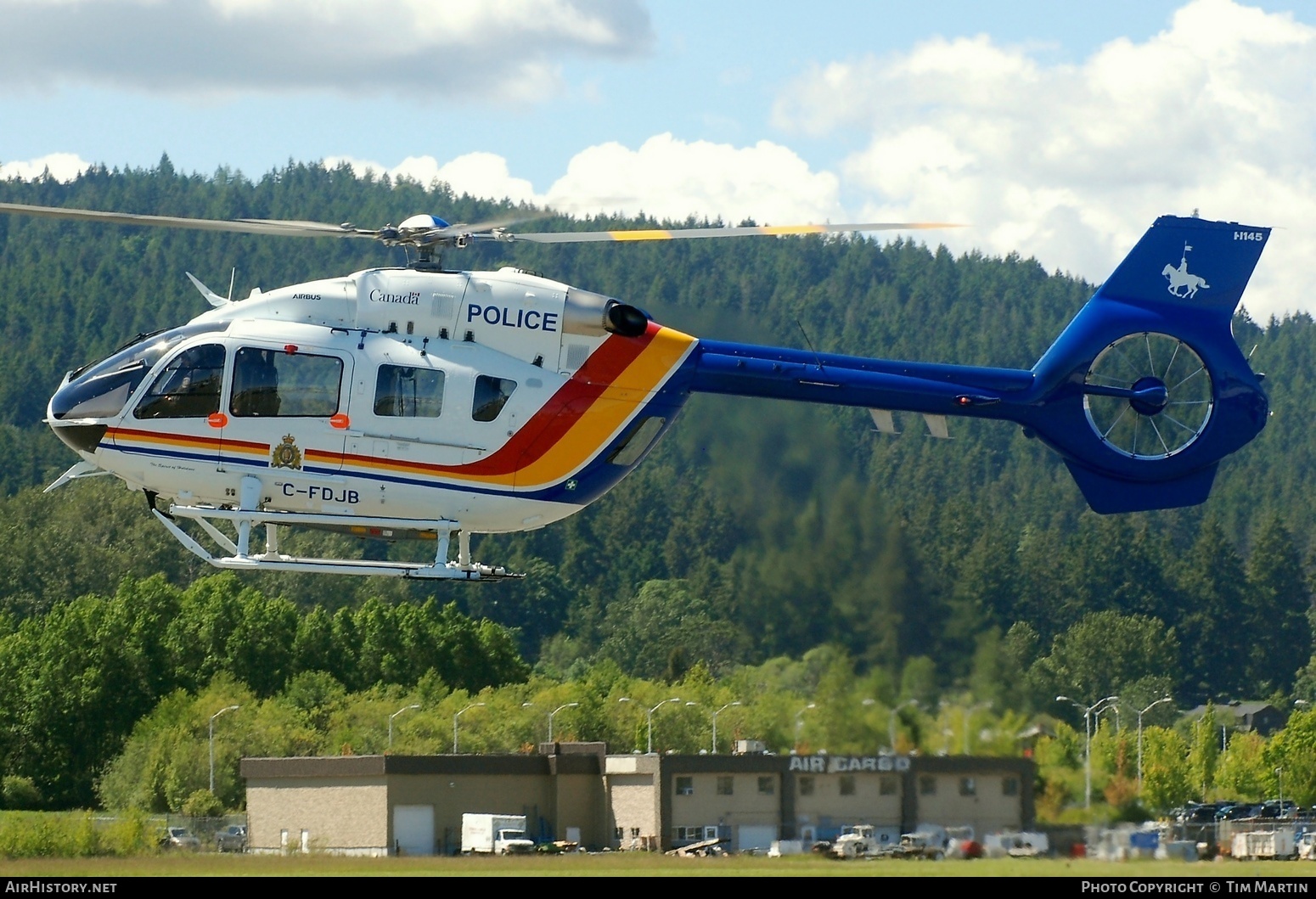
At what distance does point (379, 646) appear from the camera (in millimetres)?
88562

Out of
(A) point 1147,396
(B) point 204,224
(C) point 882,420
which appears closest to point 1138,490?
(A) point 1147,396

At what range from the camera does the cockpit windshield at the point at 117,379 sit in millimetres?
26719

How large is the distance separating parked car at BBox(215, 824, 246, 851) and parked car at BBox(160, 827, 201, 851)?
54 cm

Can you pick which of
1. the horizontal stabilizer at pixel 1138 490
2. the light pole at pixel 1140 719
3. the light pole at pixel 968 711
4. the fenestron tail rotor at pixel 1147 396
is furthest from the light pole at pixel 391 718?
the light pole at pixel 968 711

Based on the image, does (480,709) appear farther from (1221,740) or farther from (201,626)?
(1221,740)

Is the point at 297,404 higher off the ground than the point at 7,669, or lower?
higher

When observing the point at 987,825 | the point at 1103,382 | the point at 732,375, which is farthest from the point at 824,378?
the point at 987,825

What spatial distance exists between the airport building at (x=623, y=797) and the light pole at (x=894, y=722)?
232 millimetres

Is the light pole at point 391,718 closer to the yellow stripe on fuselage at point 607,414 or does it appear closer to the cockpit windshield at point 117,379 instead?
the cockpit windshield at point 117,379

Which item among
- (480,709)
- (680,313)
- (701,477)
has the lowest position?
(480,709)

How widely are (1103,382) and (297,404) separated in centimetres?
1203

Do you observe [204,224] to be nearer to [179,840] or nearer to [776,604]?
[776,604]

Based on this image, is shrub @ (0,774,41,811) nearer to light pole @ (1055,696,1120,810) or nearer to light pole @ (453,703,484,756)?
light pole @ (453,703,484,756)

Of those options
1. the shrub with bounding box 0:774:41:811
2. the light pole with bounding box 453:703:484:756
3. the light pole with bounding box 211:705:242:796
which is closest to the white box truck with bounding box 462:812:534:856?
the light pole with bounding box 453:703:484:756
